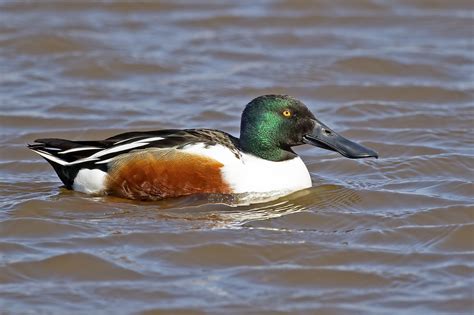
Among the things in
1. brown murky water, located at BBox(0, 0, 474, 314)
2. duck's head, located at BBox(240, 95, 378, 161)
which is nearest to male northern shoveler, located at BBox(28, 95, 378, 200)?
duck's head, located at BBox(240, 95, 378, 161)

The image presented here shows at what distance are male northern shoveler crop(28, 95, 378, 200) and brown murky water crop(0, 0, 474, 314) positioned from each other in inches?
5.3

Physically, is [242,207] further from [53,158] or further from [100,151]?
[53,158]

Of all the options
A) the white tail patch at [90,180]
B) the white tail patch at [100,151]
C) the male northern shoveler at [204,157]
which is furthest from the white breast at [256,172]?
the white tail patch at [90,180]

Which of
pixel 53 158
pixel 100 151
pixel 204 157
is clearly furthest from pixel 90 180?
pixel 204 157

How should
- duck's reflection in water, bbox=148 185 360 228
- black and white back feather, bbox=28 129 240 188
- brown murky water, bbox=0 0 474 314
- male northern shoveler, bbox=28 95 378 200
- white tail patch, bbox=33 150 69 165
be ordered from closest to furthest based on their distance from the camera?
brown murky water, bbox=0 0 474 314 < duck's reflection in water, bbox=148 185 360 228 < male northern shoveler, bbox=28 95 378 200 < black and white back feather, bbox=28 129 240 188 < white tail patch, bbox=33 150 69 165

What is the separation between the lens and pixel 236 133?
988cm

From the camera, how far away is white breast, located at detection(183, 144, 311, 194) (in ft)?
25.4

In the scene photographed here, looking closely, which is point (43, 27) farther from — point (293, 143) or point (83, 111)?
point (293, 143)

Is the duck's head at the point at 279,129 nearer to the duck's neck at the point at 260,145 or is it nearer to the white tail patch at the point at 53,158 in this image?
the duck's neck at the point at 260,145

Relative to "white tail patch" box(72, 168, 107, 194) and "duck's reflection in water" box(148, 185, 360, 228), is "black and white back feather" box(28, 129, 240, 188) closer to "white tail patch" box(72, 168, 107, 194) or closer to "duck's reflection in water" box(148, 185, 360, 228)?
"white tail patch" box(72, 168, 107, 194)

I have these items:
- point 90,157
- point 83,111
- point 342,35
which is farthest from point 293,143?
point 342,35

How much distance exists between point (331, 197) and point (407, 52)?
179 inches

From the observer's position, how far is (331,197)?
319 inches

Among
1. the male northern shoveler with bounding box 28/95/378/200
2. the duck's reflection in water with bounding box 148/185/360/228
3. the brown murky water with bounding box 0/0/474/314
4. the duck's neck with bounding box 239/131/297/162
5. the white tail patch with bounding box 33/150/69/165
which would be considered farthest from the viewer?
the white tail patch with bounding box 33/150/69/165
